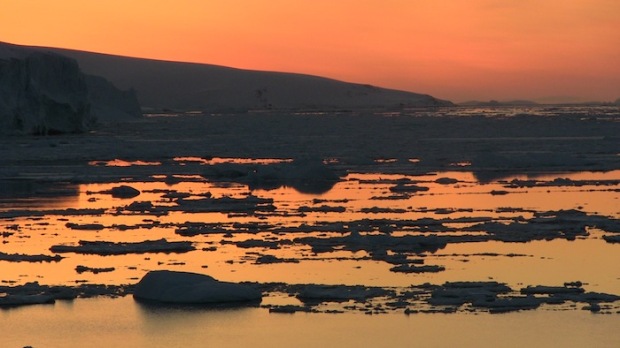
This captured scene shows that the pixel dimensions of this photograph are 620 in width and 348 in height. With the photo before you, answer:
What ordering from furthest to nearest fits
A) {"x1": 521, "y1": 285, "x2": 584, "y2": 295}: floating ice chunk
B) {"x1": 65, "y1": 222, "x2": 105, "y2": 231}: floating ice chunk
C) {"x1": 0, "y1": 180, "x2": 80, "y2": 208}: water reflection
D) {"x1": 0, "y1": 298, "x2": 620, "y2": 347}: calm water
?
{"x1": 0, "y1": 180, "x2": 80, "y2": 208}: water reflection < {"x1": 65, "y1": 222, "x2": 105, "y2": 231}: floating ice chunk < {"x1": 521, "y1": 285, "x2": 584, "y2": 295}: floating ice chunk < {"x1": 0, "y1": 298, "x2": 620, "y2": 347}: calm water

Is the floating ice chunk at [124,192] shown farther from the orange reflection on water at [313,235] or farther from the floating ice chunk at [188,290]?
the floating ice chunk at [188,290]

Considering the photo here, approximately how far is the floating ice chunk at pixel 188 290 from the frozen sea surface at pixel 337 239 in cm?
22

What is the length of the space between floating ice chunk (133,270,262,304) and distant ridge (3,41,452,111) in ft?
305

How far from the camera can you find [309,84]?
124188mm

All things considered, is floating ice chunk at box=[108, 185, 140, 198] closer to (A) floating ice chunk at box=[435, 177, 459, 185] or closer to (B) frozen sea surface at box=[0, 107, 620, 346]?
(B) frozen sea surface at box=[0, 107, 620, 346]

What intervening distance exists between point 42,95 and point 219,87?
78012 mm

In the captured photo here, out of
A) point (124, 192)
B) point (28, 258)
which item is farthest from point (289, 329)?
point (124, 192)

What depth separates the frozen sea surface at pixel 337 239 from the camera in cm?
912

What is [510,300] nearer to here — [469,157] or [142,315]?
[142,315]

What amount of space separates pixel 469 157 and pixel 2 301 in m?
18.1

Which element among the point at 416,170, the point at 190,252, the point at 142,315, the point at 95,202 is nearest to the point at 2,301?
the point at 142,315

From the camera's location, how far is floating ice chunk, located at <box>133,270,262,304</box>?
9.43m

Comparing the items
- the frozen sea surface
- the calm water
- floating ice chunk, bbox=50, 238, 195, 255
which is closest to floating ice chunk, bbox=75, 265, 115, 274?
the frozen sea surface

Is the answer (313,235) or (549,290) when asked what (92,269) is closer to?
(313,235)
